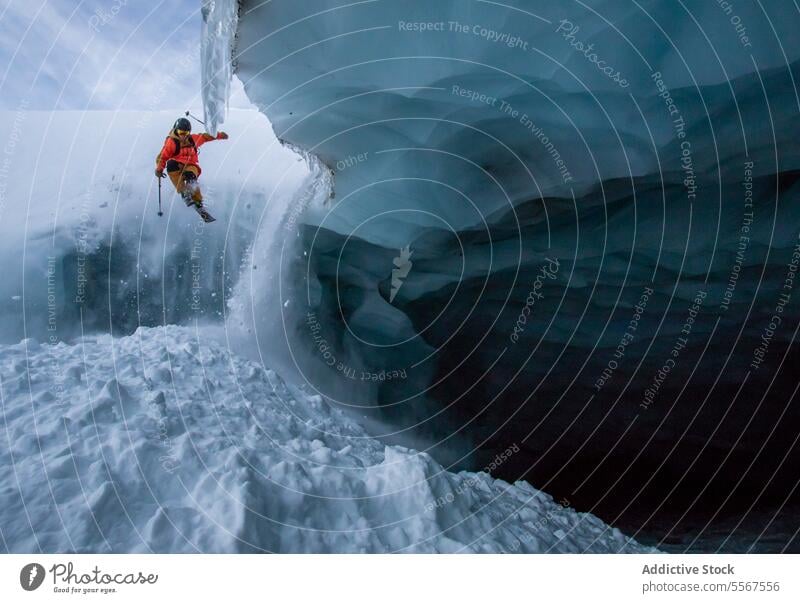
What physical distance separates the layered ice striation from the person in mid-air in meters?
0.23

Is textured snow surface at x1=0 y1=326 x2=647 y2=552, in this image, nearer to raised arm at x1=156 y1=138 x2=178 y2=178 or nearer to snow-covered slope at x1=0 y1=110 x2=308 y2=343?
snow-covered slope at x1=0 y1=110 x2=308 y2=343

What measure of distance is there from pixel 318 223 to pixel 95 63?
146 cm

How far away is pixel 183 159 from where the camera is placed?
3.09 meters

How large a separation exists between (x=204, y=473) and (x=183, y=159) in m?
1.63

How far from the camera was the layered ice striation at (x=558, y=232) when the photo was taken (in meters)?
3.11

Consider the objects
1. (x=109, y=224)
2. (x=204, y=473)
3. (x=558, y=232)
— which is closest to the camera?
(x=204, y=473)

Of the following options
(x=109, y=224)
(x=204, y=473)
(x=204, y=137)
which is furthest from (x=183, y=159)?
(x=204, y=473)
